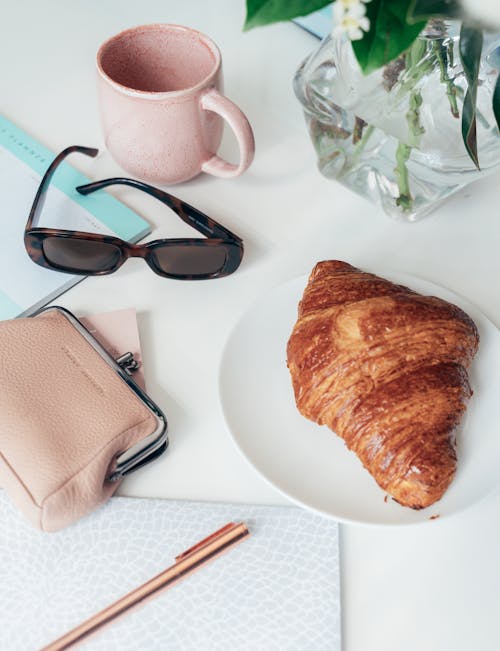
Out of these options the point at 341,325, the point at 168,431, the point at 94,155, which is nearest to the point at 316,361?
the point at 341,325

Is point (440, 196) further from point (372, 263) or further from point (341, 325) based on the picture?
point (341, 325)

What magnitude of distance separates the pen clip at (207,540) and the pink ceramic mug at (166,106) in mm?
367

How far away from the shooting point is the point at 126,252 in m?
0.70

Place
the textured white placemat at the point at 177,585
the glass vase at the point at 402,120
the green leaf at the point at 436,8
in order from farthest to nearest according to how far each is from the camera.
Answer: the glass vase at the point at 402,120, the textured white placemat at the point at 177,585, the green leaf at the point at 436,8

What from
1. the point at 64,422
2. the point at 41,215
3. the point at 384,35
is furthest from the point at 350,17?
the point at 41,215

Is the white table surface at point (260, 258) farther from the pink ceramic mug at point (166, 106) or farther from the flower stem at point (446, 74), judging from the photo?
the flower stem at point (446, 74)

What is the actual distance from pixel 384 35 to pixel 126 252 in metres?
0.35

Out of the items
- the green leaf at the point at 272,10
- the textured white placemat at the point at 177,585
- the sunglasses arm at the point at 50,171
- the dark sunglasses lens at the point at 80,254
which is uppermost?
the green leaf at the point at 272,10

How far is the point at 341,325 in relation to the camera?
0.58 m

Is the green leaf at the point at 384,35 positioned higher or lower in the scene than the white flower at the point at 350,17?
lower

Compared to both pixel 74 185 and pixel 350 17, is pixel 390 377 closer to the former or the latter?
pixel 350 17

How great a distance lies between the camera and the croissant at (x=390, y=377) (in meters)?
0.53

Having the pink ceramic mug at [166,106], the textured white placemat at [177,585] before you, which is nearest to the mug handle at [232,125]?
the pink ceramic mug at [166,106]

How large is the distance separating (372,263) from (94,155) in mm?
333
